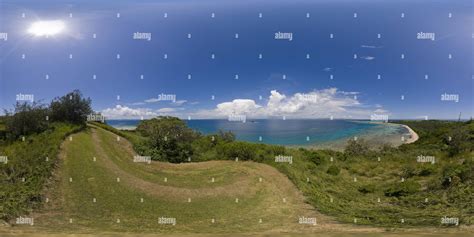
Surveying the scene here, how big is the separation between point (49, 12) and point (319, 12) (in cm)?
408

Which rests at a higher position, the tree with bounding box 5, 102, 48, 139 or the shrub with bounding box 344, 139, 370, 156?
the tree with bounding box 5, 102, 48, 139

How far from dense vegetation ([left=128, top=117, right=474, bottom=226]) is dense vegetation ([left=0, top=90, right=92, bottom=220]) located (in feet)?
3.44

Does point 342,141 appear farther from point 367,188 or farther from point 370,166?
point 367,188

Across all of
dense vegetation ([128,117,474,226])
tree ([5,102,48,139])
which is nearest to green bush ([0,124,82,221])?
tree ([5,102,48,139])

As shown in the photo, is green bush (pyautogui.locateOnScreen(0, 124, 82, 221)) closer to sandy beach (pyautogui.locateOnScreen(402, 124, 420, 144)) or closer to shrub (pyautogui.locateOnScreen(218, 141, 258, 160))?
shrub (pyautogui.locateOnScreen(218, 141, 258, 160))

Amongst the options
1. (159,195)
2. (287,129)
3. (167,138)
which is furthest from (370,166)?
(159,195)

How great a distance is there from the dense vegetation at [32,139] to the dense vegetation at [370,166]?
3.44ft

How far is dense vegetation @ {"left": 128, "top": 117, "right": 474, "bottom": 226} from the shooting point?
7.00 meters

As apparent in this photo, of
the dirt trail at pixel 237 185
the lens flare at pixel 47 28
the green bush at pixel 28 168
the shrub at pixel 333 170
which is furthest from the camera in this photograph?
the shrub at pixel 333 170

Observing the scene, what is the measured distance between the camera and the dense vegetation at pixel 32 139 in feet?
22.5

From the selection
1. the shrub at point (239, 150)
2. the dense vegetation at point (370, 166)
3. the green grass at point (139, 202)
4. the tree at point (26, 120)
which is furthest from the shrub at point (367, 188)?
the tree at point (26, 120)

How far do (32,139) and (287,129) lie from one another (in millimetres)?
3776

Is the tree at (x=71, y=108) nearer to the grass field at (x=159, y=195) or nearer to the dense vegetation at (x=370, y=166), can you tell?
A: the grass field at (x=159, y=195)

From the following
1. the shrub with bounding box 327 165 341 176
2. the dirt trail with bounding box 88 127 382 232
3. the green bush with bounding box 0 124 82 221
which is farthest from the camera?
the shrub with bounding box 327 165 341 176
